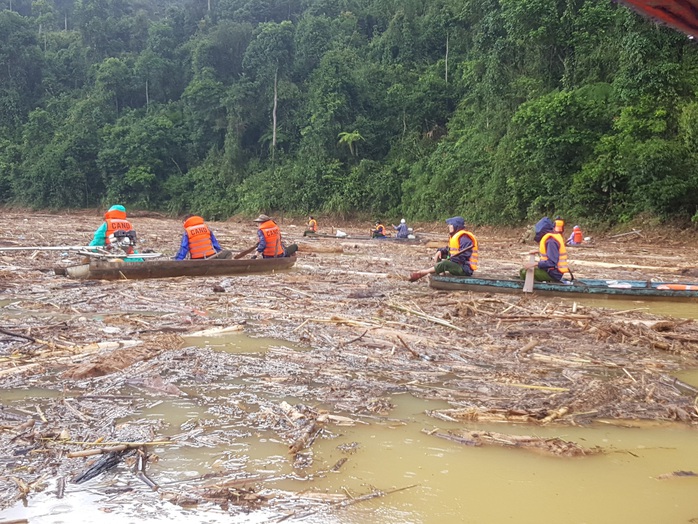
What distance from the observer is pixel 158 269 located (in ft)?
38.5

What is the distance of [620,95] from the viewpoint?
22.9 m

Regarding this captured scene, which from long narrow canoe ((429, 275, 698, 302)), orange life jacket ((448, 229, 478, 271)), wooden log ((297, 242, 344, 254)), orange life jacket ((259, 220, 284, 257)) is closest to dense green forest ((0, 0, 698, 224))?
long narrow canoe ((429, 275, 698, 302))

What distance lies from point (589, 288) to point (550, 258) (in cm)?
84

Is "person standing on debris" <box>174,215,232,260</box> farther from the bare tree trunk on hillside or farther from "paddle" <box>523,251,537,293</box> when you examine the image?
the bare tree trunk on hillside

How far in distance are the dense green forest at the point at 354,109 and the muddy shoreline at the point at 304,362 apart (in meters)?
10.0

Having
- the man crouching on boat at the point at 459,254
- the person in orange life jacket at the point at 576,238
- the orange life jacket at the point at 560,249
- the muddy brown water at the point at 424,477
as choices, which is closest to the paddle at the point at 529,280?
the orange life jacket at the point at 560,249

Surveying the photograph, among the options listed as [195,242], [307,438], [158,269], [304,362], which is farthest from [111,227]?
[307,438]

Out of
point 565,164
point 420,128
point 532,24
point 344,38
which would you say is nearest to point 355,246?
point 565,164

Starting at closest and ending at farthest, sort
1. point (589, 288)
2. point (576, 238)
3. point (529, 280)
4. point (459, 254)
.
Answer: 1. point (529, 280)
2. point (589, 288)
3. point (459, 254)
4. point (576, 238)

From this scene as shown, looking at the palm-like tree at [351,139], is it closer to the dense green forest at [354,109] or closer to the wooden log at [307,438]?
the dense green forest at [354,109]

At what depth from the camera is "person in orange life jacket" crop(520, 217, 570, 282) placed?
10.6 meters

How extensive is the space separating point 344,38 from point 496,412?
48.6 m

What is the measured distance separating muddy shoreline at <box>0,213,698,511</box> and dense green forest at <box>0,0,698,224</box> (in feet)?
32.9

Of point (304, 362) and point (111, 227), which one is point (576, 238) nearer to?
point (111, 227)
